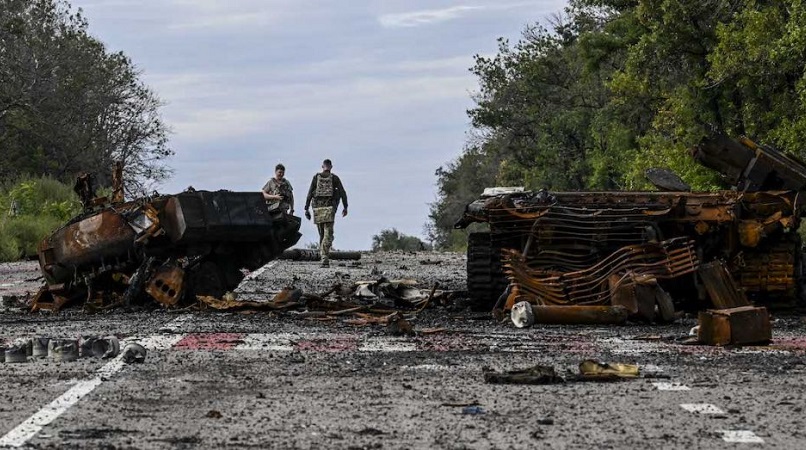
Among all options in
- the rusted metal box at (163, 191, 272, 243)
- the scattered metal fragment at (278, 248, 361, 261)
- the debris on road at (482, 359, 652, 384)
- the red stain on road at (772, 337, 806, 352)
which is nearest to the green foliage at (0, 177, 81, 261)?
the scattered metal fragment at (278, 248, 361, 261)

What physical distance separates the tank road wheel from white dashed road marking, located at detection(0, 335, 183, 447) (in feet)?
22.0

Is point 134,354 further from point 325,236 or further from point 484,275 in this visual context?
point 325,236

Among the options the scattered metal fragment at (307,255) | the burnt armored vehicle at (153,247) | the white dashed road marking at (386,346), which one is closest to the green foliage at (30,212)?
the scattered metal fragment at (307,255)

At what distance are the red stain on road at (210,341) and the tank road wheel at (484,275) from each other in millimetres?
4298

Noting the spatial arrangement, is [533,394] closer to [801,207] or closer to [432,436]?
[432,436]

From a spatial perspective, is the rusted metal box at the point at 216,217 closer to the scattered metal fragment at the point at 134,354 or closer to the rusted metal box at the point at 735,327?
the scattered metal fragment at the point at 134,354

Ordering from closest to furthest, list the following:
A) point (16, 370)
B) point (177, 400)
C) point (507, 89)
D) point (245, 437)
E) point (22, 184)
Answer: point (245, 437)
point (177, 400)
point (16, 370)
point (22, 184)
point (507, 89)

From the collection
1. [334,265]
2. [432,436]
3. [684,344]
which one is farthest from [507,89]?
[432,436]

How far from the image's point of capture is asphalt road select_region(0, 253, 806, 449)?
8.43 metres

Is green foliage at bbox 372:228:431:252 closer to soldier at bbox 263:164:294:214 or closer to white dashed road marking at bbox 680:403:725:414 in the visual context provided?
soldier at bbox 263:164:294:214

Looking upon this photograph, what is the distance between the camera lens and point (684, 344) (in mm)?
13938

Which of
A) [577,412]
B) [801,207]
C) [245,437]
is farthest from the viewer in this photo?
[801,207]

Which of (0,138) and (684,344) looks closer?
(684,344)

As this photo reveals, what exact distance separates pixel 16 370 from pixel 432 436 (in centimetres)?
451
